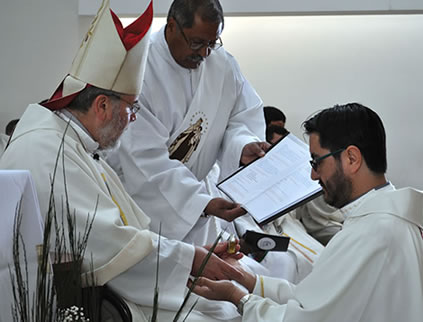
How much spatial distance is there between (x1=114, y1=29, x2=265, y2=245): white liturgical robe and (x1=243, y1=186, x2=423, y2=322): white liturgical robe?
59.4 inches

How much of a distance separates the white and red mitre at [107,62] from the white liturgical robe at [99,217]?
0.48 ft

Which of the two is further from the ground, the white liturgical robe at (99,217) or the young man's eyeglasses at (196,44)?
the young man's eyeglasses at (196,44)

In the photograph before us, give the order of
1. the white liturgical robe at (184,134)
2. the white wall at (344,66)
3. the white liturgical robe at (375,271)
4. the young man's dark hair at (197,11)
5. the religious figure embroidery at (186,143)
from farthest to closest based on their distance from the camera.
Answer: the white wall at (344,66), the religious figure embroidery at (186,143), the white liturgical robe at (184,134), the young man's dark hair at (197,11), the white liturgical robe at (375,271)

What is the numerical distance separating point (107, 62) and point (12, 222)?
1.15 m

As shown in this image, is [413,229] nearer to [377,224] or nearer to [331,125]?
[377,224]

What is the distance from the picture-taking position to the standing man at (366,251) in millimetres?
2070

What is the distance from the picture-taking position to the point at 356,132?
2.38 meters

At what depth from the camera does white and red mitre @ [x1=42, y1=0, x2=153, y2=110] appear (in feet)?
9.39

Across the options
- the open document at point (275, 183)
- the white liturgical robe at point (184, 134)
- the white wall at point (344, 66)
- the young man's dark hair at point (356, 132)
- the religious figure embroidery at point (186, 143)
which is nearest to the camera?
the young man's dark hair at point (356, 132)

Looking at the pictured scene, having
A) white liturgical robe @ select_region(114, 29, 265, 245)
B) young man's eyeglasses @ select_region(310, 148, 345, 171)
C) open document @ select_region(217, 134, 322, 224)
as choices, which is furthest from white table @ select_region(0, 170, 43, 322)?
white liturgical robe @ select_region(114, 29, 265, 245)

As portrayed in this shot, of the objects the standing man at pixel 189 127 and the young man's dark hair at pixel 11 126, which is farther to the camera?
A: the young man's dark hair at pixel 11 126

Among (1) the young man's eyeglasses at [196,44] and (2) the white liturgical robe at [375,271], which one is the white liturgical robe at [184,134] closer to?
Result: (1) the young man's eyeglasses at [196,44]

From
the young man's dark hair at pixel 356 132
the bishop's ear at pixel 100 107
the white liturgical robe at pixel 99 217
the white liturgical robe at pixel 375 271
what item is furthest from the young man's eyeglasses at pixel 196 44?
the white liturgical robe at pixel 375 271

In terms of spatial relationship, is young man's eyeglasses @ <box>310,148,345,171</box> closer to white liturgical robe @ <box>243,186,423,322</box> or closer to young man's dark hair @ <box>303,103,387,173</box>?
young man's dark hair @ <box>303,103,387,173</box>
